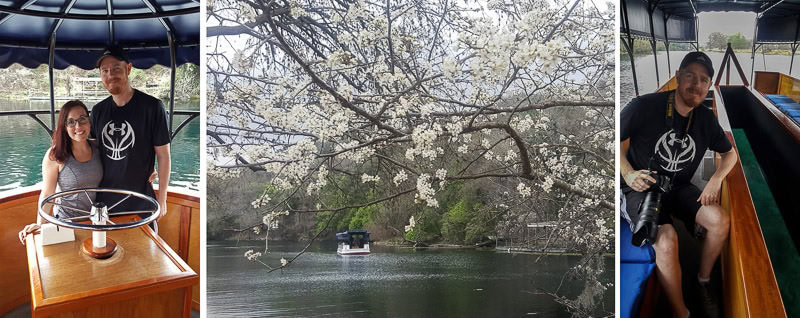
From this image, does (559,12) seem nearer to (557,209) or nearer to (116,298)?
(557,209)

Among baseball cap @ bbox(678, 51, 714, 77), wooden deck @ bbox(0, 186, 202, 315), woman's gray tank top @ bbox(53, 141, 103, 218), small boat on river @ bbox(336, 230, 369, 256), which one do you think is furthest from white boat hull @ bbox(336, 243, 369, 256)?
baseball cap @ bbox(678, 51, 714, 77)

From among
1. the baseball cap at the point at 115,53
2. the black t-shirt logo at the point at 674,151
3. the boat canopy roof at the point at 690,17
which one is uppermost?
the boat canopy roof at the point at 690,17

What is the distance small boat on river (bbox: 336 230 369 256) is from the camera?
9.65 feet

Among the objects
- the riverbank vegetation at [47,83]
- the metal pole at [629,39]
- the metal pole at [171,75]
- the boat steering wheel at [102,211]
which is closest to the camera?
the boat steering wheel at [102,211]

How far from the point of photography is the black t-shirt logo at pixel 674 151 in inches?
113

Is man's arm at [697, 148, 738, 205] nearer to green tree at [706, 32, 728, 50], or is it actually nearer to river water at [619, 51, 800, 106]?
river water at [619, 51, 800, 106]

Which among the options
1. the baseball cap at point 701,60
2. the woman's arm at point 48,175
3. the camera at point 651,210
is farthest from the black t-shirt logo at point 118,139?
the baseball cap at point 701,60

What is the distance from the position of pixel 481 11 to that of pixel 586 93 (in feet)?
2.38

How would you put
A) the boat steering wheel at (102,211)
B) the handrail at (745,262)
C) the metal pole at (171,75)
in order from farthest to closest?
1. the handrail at (745,262)
2. the metal pole at (171,75)
3. the boat steering wheel at (102,211)

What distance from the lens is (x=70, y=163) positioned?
251 cm

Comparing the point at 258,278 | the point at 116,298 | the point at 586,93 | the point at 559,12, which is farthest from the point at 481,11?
the point at 116,298

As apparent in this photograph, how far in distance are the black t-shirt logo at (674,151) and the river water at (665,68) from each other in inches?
10.8

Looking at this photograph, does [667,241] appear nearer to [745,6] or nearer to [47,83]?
[745,6]

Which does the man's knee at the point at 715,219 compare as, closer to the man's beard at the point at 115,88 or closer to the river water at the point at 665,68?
the river water at the point at 665,68
